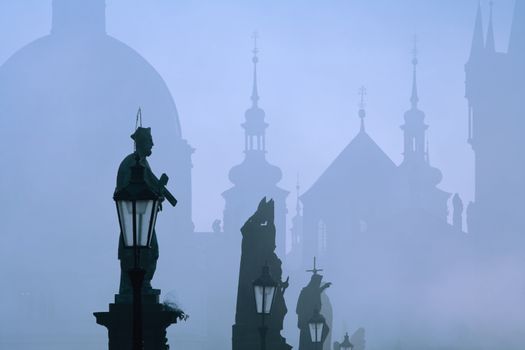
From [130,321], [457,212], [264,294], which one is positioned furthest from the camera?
[457,212]

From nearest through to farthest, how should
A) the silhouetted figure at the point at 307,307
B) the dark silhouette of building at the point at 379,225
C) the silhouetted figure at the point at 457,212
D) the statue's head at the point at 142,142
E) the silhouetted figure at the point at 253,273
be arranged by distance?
1. the statue's head at the point at 142,142
2. the silhouetted figure at the point at 253,273
3. the silhouetted figure at the point at 307,307
4. the silhouetted figure at the point at 457,212
5. the dark silhouette of building at the point at 379,225

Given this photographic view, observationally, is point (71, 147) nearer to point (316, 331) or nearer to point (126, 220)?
point (316, 331)

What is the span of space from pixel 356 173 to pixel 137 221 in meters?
100

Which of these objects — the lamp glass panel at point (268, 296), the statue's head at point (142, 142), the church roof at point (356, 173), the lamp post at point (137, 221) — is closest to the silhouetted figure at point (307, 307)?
the lamp glass panel at point (268, 296)

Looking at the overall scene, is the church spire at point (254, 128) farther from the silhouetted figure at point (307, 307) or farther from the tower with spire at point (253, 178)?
the silhouetted figure at point (307, 307)

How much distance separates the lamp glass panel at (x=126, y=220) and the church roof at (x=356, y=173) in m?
99.6

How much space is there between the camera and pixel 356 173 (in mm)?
109188

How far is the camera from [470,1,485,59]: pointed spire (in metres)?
98.3

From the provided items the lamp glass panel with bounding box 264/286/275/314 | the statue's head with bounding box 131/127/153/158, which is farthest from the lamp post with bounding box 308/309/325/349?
the statue's head with bounding box 131/127/153/158

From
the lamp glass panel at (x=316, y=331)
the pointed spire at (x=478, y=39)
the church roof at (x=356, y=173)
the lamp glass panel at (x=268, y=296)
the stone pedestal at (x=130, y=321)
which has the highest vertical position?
the pointed spire at (x=478, y=39)

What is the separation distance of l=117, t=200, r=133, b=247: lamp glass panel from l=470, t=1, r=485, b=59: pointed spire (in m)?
91.0

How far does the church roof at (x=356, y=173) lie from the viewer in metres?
109

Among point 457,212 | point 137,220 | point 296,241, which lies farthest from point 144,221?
point 296,241

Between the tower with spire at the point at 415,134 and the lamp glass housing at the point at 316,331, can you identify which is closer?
the lamp glass housing at the point at 316,331
